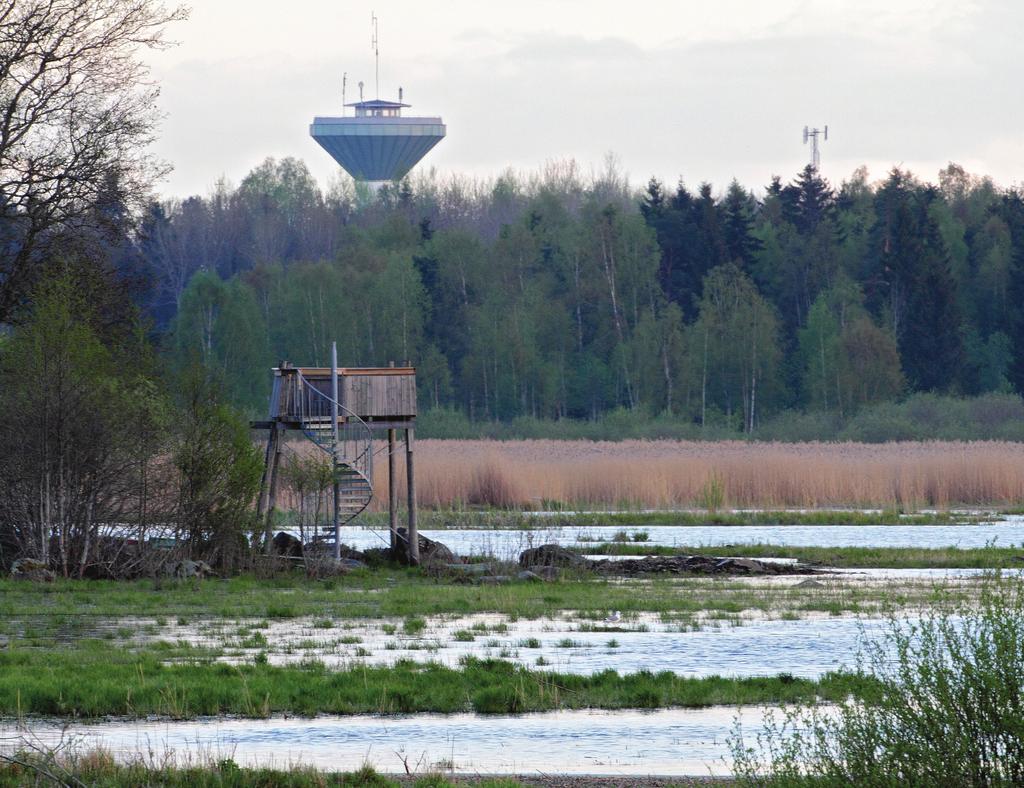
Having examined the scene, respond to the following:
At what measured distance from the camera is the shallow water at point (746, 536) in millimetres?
39125

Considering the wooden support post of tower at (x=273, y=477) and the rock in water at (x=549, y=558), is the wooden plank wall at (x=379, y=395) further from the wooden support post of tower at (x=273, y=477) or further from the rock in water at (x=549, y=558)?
the rock in water at (x=549, y=558)

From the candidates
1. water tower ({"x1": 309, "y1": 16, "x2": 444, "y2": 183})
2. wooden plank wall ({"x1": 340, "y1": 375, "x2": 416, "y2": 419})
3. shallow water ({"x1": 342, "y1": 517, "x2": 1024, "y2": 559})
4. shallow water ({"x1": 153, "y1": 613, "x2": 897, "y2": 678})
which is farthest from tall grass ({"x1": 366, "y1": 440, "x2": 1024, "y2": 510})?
water tower ({"x1": 309, "y1": 16, "x2": 444, "y2": 183})

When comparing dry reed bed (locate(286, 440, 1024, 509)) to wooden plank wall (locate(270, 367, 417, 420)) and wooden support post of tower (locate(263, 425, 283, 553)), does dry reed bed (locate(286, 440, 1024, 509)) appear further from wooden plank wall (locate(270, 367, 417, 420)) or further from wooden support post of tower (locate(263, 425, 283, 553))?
wooden plank wall (locate(270, 367, 417, 420))

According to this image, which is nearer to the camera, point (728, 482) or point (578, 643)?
point (578, 643)

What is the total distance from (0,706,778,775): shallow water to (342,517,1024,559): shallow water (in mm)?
19480

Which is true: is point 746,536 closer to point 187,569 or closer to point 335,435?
point 335,435

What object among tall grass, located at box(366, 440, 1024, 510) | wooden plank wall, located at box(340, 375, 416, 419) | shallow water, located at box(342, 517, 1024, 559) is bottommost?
shallow water, located at box(342, 517, 1024, 559)

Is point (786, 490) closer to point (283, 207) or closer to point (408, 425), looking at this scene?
point (408, 425)

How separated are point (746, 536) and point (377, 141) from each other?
92.7 metres

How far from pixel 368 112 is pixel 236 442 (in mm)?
125892

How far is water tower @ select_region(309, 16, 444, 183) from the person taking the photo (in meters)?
131

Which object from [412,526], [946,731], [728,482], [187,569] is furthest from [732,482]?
[946,731]

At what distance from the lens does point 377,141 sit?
130500 mm

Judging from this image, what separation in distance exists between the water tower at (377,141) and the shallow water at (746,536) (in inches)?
3454
